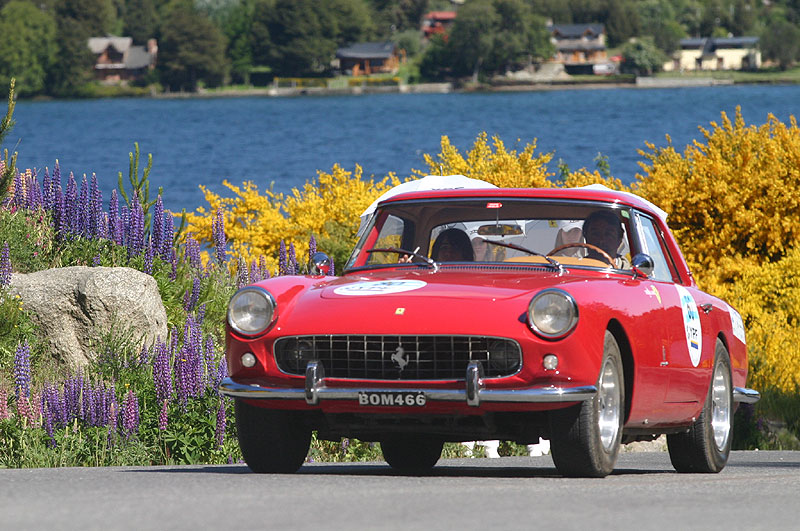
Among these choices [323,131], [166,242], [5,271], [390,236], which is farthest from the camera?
[323,131]

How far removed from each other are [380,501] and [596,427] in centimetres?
145

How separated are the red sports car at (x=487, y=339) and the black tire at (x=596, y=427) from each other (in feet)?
0.03

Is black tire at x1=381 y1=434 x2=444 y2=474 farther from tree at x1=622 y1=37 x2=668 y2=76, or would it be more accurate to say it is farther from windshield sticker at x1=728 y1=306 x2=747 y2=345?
tree at x1=622 y1=37 x2=668 y2=76

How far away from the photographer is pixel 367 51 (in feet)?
630

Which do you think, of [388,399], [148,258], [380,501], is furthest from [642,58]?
[380,501]

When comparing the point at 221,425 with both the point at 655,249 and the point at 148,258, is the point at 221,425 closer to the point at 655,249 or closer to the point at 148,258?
the point at 655,249

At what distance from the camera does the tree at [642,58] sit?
191125 millimetres

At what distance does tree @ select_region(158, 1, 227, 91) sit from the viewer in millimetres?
176500

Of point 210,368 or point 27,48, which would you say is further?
point 27,48

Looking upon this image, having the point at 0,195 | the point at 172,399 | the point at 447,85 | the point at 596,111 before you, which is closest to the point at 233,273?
the point at 0,195

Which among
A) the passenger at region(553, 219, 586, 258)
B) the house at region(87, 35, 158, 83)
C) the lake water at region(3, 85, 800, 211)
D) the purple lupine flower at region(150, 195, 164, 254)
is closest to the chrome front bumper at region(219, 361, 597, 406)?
the passenger at region(553, 219, 586, 258)

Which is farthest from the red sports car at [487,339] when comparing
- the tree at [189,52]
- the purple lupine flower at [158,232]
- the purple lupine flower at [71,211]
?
the tree at [189,52]

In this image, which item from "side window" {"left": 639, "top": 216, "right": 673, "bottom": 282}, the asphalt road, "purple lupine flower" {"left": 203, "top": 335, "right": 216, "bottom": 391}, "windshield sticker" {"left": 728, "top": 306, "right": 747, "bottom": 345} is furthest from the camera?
"purple lupine flower" {"left": 203, "top": 335, "right": 216, "bottom": 391}

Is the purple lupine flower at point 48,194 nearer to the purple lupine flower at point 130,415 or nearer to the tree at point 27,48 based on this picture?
the purple lupine flower at point 130,415
